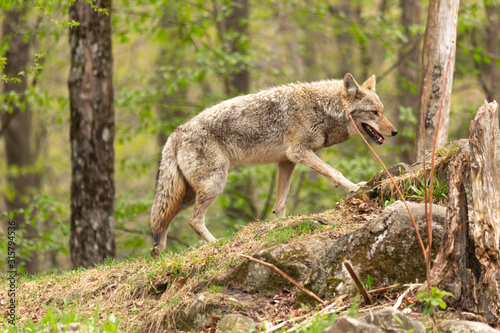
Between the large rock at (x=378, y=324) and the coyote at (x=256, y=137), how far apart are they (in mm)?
3728

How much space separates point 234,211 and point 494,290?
35.1ft

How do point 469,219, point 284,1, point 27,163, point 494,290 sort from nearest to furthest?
point 494,290 < point 469,219 < point 284,1 < point 27,163

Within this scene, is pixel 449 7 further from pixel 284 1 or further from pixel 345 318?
pixel 284 1

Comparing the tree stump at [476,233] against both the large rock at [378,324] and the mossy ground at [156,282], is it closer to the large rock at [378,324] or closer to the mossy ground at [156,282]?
the large rock at [378,324]

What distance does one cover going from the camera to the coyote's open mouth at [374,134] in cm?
748

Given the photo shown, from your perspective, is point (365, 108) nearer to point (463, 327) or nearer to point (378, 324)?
point (463, 327)

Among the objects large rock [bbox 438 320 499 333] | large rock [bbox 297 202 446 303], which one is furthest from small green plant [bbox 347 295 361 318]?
large rock [bbox 438 320 499 333]

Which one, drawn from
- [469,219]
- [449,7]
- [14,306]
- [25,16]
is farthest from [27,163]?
[469,219]

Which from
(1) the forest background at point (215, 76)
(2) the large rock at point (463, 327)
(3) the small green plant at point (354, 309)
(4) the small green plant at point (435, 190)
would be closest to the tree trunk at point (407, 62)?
(1) the forest background at point (215, 76)

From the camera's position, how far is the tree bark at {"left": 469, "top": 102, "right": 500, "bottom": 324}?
3684 millimetres

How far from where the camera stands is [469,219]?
414 centimetres

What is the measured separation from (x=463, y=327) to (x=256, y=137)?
454cm

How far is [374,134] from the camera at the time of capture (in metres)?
7.57

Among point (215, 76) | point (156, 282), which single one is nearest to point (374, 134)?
point (156, 282)
